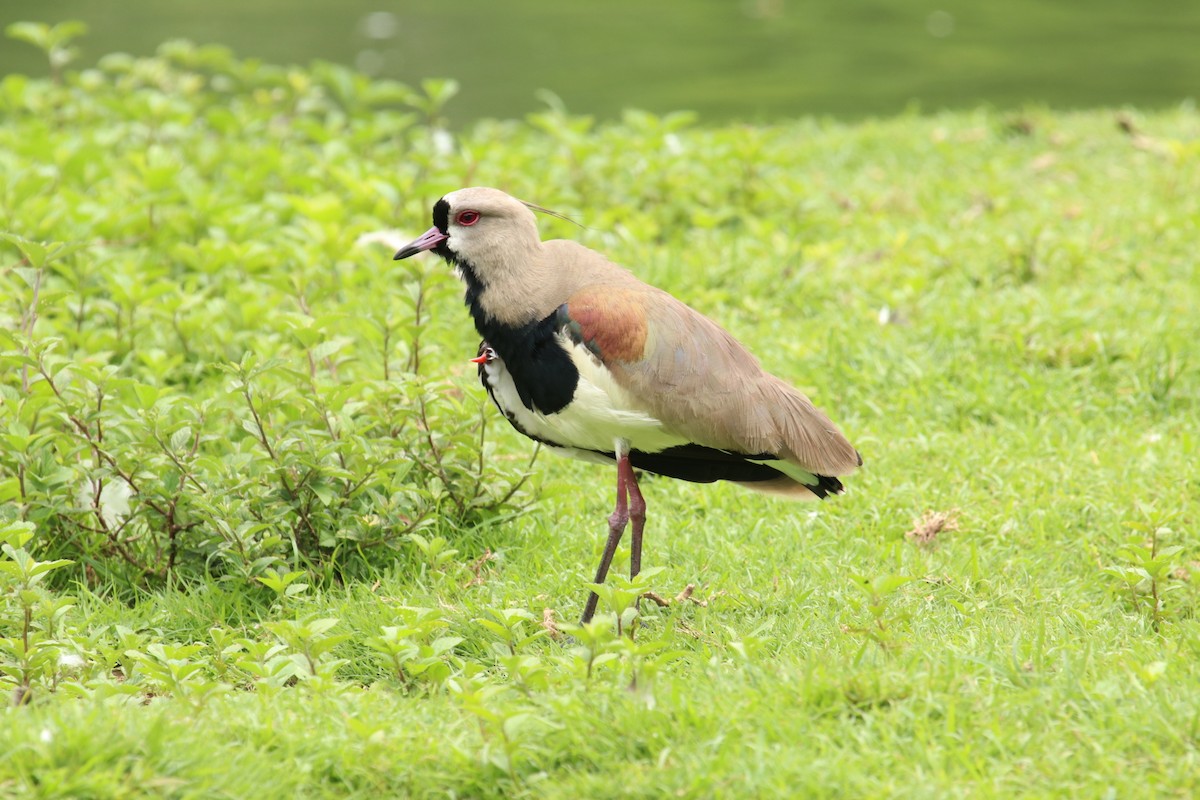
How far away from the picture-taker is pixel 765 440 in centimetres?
394

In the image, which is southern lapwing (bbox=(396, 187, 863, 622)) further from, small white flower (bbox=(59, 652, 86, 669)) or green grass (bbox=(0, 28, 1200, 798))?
small white flower (bbox=(59, 652, 86, 669))

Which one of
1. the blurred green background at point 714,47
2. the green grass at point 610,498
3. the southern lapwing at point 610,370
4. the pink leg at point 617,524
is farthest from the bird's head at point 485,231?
the blurred green background at point 714,47

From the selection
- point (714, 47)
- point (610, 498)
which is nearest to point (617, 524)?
point (610, 498)

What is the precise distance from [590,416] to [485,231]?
2.04 feet

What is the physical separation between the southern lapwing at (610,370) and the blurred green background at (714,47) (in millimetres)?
7539

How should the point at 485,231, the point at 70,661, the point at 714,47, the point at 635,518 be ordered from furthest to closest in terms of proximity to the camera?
the point at 714,47 → the point at 635,518 → the point at 485,231 → the point at 70,661

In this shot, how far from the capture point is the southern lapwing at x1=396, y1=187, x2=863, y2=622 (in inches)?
149

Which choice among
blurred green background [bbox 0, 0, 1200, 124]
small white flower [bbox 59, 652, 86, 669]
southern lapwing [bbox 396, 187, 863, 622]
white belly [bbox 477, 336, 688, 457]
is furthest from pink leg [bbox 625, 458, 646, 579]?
blurred green background [bbox 0, 0, 1200, 124]

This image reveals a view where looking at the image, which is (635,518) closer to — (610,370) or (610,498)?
(610,370)

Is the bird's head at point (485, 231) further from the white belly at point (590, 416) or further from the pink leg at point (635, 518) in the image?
the pink leg at point (635, 518)

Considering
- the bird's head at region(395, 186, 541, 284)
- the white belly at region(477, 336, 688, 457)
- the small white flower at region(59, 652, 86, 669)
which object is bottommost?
the small white flower at region(59, 652, 86, 669)

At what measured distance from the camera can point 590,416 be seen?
3779 mm

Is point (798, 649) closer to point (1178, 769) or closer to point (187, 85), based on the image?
point (1178, 769)

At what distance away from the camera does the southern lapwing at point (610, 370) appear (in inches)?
149
